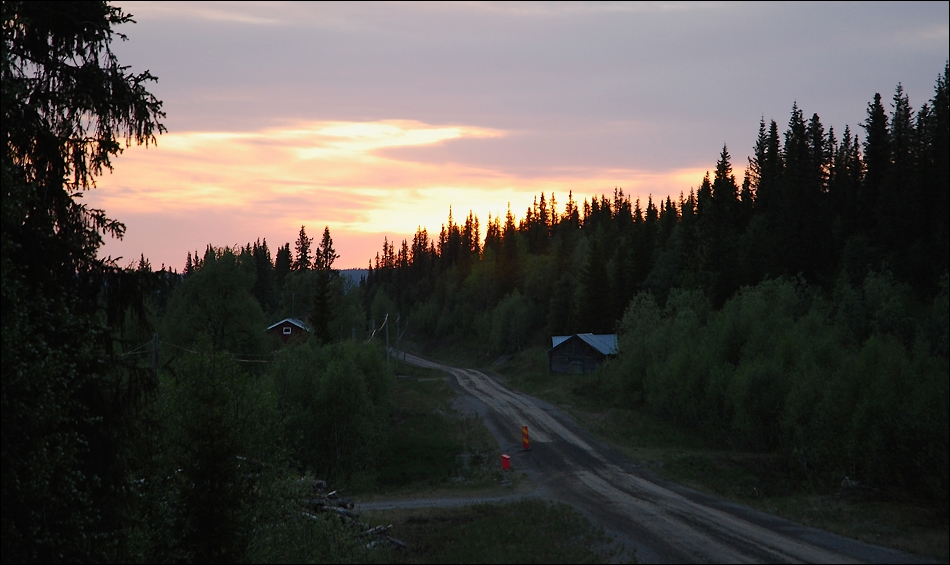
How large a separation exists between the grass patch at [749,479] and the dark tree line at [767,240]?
727 centimetres

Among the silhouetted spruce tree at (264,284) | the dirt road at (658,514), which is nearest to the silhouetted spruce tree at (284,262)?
the silhouetted spruce tree at (264,284)

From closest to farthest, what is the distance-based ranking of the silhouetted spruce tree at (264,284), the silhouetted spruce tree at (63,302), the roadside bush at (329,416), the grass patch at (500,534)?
the silhouetted spruce tree at (63,302) → the grass patch at (500,534) → the roadside bush at (329,416) → the silhouetted spruce tree at (264,284)

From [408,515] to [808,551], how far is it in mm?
14266

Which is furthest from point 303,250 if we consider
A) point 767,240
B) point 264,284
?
point 767,240

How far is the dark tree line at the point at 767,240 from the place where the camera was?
105 feet

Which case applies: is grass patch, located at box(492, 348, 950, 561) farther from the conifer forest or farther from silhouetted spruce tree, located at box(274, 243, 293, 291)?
silhouetted spruce tree, located at box(274, 243, 293, 291)

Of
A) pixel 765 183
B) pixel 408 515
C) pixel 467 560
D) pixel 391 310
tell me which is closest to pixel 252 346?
pixel 408 515

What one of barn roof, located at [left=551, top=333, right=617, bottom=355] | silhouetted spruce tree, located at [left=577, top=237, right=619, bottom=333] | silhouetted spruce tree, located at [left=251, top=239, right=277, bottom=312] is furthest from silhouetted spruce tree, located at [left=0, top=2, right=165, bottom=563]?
silhouetted spruce tree, located at [left=251, top=239, right=277, bottom=312]

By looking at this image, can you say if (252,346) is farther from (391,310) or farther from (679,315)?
(391,310)

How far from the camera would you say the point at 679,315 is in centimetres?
6166

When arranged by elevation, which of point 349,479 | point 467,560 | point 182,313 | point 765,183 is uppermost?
point 765,183

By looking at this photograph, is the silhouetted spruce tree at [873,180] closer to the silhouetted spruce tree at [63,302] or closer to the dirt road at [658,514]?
the dirt road at [658,514]

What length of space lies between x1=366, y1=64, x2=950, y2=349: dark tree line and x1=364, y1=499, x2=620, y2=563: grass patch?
1244cm

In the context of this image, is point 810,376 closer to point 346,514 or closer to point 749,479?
point 749,479
